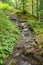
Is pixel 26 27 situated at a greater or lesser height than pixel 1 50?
lesser

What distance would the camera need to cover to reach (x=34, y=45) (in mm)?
13398

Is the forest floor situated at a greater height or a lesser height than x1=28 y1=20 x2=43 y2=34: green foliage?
greater

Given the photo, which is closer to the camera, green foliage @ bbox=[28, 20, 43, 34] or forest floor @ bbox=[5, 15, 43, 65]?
forest floor @ bbox=[5, 15, 43, 65]

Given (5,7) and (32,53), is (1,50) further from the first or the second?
(5,7)

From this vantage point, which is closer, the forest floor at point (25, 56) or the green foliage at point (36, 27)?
the forest floor at point (25, 56)

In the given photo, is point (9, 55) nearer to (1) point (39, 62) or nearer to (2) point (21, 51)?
(2) point (21, 51)

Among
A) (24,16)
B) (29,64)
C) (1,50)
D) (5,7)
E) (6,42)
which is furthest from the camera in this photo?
(5,7)

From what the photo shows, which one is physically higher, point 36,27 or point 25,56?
point 25,56

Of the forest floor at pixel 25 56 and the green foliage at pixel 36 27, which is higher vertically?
the forest floor at pixel 25 56

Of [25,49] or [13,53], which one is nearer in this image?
[13,53]

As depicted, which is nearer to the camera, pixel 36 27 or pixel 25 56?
pixel 25 56

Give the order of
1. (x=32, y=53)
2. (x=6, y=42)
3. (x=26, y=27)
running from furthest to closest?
(x=26, y=27) → (x=6, y=42) → (x=32, y=53)

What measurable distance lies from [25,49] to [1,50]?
6.94ft

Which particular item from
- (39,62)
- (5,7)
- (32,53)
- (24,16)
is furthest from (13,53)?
(5,7)
